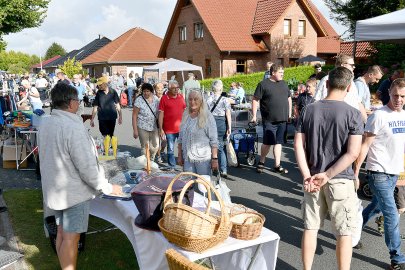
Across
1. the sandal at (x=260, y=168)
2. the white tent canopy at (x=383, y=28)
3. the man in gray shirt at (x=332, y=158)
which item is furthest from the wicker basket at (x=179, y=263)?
the white tent canopy at (x=383, y=28)

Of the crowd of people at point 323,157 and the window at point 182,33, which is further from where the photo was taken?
the window at point 182,33

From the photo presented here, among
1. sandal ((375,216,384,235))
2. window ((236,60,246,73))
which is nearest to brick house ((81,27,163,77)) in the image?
window ((236,60,246,73))

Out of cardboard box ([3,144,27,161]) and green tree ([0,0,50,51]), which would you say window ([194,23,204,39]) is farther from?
cardboard box ([3,144,27,161])

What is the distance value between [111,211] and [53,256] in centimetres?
89

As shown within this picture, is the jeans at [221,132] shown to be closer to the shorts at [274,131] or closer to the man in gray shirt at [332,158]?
the shorts at [274,131]

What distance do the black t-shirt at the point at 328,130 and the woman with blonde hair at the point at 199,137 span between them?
5.29 feet

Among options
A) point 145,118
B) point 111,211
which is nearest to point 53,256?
point 111,211

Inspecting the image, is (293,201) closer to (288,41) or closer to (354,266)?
(354,266)

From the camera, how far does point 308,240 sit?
351 centimetres

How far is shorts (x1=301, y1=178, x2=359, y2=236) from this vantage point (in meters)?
3.35

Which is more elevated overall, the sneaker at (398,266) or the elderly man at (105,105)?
the elderly man at (105,105)

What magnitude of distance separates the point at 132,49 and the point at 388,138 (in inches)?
1599

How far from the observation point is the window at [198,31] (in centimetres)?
2963

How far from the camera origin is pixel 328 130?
3.32 meters
